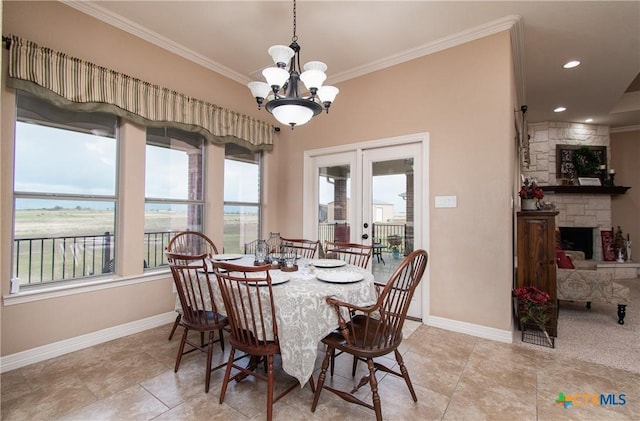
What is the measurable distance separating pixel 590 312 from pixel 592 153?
12.8 ft

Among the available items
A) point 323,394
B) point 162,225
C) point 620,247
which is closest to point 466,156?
point 323,394

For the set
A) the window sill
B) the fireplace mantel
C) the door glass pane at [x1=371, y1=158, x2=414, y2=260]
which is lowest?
the window sill

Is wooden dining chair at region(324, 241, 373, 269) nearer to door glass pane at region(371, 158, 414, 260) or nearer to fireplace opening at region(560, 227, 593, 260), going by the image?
door glass pane at region(371, 158, 414, 260)

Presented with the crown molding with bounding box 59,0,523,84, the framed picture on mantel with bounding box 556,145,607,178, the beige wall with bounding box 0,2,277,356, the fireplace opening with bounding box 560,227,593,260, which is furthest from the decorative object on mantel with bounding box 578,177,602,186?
the beige wall with bounding box 0,2,277,356

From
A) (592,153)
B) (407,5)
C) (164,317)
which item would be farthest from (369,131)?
(592,153)

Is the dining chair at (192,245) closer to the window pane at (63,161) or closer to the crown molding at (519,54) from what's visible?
the window pane at (63,161)

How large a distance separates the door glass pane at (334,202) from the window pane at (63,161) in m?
2.50

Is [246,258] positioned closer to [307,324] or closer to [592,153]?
[307,324]

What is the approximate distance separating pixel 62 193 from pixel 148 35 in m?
1.83

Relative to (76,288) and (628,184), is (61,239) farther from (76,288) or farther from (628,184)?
(628,184)

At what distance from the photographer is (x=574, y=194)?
5.97 meters

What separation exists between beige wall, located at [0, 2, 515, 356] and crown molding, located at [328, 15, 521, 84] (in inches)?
2.7

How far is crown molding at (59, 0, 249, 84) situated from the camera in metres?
2.69

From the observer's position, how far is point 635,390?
2082mm
